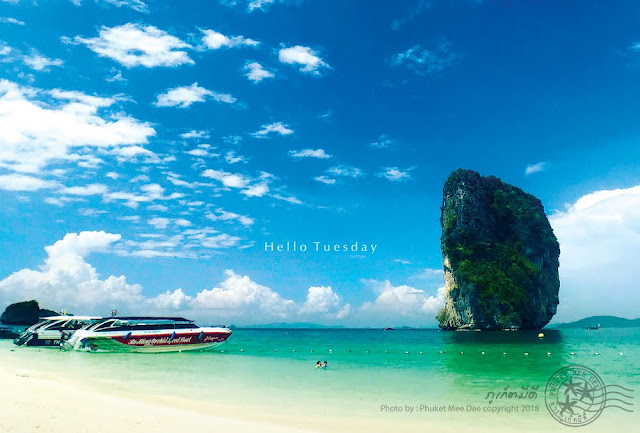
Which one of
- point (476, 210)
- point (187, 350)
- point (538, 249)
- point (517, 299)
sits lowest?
point (187, 350)

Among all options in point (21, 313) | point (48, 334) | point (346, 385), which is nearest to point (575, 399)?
point (346, 385)

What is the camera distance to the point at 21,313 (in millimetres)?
108750

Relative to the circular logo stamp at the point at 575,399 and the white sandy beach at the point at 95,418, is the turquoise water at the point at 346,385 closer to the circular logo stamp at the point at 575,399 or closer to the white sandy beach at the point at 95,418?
the circular logo stamp at the point at 575,399

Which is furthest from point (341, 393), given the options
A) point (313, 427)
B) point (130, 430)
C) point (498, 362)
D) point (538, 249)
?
point (538, 249)

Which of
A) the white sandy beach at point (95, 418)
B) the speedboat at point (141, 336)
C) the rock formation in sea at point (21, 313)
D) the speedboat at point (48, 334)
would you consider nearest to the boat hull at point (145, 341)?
the speedboat at point (141, 336)

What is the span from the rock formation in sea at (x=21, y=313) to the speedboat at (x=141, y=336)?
89.6 meters

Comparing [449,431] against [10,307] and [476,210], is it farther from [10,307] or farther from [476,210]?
[10,307]

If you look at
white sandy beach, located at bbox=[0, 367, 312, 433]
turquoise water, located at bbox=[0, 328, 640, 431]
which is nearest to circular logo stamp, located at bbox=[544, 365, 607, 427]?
turquoise water, located at bbox=[0, 328, 640, 431]

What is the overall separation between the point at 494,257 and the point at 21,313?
398 feet

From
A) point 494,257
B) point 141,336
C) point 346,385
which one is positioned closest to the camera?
point 346,385

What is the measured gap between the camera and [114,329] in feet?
116

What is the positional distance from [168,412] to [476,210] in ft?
376

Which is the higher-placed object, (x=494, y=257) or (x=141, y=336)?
(x=494, y=257)

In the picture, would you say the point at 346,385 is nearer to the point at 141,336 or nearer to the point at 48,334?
the point at 141,336
